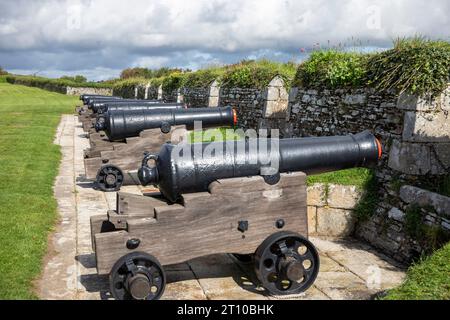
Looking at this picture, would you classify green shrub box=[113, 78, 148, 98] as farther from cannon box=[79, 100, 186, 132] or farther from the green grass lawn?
the green grass lawn

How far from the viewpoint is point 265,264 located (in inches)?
163

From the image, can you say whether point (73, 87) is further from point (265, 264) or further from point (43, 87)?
point (265, 264)

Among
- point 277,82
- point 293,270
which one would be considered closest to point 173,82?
point 277,82

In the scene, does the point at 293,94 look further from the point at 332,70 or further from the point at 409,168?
the point at 409,168

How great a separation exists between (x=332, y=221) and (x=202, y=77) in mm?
10471

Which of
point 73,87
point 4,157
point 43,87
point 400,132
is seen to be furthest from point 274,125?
point 43,87

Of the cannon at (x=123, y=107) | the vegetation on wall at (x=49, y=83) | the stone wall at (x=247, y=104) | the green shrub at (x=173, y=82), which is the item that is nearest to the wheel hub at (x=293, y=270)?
the cannon at (x=123, y=107)

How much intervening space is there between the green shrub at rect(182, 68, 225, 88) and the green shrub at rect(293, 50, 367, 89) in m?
5.99

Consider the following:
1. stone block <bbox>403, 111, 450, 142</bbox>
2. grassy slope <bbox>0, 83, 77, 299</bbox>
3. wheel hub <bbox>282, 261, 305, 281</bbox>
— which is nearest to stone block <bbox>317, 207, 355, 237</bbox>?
stone block <bbox>403, 111, 450, 142</bbox>

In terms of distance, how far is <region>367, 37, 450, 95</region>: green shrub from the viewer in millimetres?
5637

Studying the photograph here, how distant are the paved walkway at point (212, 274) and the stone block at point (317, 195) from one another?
500mm

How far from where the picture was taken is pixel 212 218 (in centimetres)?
392

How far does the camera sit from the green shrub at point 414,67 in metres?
5.64
